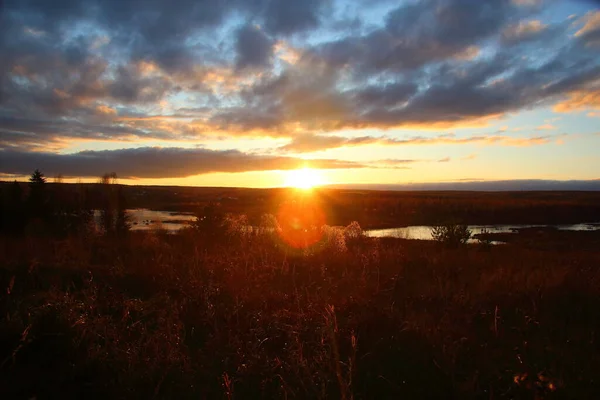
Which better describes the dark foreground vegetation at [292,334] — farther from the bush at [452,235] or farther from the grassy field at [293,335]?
the bush at [452,235]

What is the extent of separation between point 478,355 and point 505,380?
1.37 ft

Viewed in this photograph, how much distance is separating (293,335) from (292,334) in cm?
3

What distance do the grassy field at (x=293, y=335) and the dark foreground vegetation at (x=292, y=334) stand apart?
17 millimetres

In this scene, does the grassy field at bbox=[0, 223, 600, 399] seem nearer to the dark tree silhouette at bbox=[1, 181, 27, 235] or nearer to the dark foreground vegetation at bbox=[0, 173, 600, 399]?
the dark foreground vegetation at bbox=[0, 173, 600, 399]

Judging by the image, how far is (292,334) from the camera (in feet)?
14.5

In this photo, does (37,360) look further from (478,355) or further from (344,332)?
(478,355)

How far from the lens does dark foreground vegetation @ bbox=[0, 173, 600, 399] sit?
352 centimetres

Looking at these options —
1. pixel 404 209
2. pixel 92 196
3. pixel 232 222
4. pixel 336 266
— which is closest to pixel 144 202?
pixel 92 196

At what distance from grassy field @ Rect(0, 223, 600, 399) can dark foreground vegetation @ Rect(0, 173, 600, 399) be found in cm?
2

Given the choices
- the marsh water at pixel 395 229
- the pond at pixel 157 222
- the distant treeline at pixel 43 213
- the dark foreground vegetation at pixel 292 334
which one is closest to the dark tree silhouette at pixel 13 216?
the distant treeline at pixel 43 213

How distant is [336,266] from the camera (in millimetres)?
7750

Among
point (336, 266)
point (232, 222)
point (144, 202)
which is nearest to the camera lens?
point (336, 266)

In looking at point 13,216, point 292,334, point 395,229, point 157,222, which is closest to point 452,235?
point 292,334

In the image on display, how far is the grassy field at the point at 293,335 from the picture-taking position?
3.52 m
